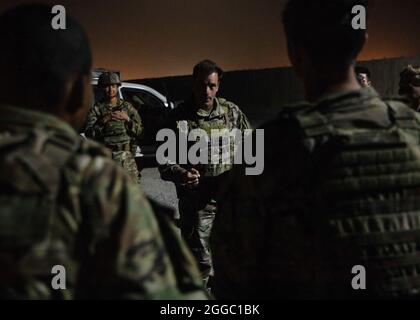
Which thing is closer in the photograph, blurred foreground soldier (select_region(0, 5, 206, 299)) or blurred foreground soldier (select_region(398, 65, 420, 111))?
blurred foreground soldier (select_region(0, 5, 206, 299))

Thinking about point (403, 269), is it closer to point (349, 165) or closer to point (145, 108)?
point (349, 165)

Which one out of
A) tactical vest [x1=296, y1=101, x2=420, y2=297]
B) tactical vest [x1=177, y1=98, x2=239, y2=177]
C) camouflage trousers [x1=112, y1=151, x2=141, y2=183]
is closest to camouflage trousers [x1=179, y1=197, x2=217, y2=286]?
tactical vest [x1=177, y1=98, x2=239, y2=177]

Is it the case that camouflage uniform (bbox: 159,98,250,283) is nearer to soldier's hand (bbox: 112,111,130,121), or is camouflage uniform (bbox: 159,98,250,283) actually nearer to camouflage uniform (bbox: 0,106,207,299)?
soldier's hand (bbox: 112,111,130,121)

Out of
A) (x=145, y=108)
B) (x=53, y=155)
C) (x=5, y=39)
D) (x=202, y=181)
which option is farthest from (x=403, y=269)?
(x=145, y=108)

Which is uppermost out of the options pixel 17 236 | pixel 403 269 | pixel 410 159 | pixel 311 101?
pixel 311 101

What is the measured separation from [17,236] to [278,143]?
0.91 m

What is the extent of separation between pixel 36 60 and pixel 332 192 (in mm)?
1015

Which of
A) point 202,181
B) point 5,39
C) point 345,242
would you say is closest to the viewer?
point 5,39

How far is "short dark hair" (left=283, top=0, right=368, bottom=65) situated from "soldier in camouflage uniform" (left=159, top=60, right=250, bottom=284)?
10.2 feet

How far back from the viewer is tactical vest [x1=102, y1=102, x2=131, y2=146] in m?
6.98

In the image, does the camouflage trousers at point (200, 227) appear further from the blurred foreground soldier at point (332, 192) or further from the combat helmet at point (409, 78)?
the blurred foreground soldier at point (332, 192)

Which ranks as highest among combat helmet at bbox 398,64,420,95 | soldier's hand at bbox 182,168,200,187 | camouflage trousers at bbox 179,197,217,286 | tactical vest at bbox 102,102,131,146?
combat helmet at bbox 398,64,420,95

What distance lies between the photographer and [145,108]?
38.2ft

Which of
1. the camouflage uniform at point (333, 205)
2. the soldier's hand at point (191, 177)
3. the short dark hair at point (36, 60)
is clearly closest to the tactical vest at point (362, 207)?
the camouflage uniform at point (333, 205)
